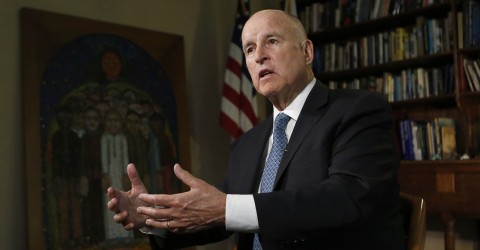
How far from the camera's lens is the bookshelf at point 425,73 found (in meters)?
2.98

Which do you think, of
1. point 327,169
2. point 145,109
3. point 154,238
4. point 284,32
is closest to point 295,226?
point 327,169

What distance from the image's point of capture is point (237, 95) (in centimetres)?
371

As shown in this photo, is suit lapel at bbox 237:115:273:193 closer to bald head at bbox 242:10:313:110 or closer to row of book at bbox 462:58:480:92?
bald head at bbox 242:10:313:110

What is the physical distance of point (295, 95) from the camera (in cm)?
148

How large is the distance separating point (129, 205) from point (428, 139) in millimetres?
2529

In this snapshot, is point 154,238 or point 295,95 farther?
point 295,95

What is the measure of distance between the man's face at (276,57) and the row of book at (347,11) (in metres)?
2.23

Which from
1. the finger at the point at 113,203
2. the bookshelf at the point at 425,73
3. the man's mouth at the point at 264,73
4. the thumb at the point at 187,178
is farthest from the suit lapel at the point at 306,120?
the bookshelf at the point at 425,73

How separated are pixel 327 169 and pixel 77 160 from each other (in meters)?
2.12

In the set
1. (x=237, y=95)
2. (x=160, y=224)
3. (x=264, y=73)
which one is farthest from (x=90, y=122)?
(x=160, y=224)

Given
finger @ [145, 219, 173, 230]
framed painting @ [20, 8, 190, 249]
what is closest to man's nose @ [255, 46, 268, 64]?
finger @ [145, 219, 173, 230]

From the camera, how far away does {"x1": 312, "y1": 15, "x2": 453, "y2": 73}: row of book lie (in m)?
3.29

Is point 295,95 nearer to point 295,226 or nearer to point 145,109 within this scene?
point 295,226

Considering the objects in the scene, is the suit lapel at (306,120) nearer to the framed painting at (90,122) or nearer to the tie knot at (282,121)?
the tie knot at (282,121)
